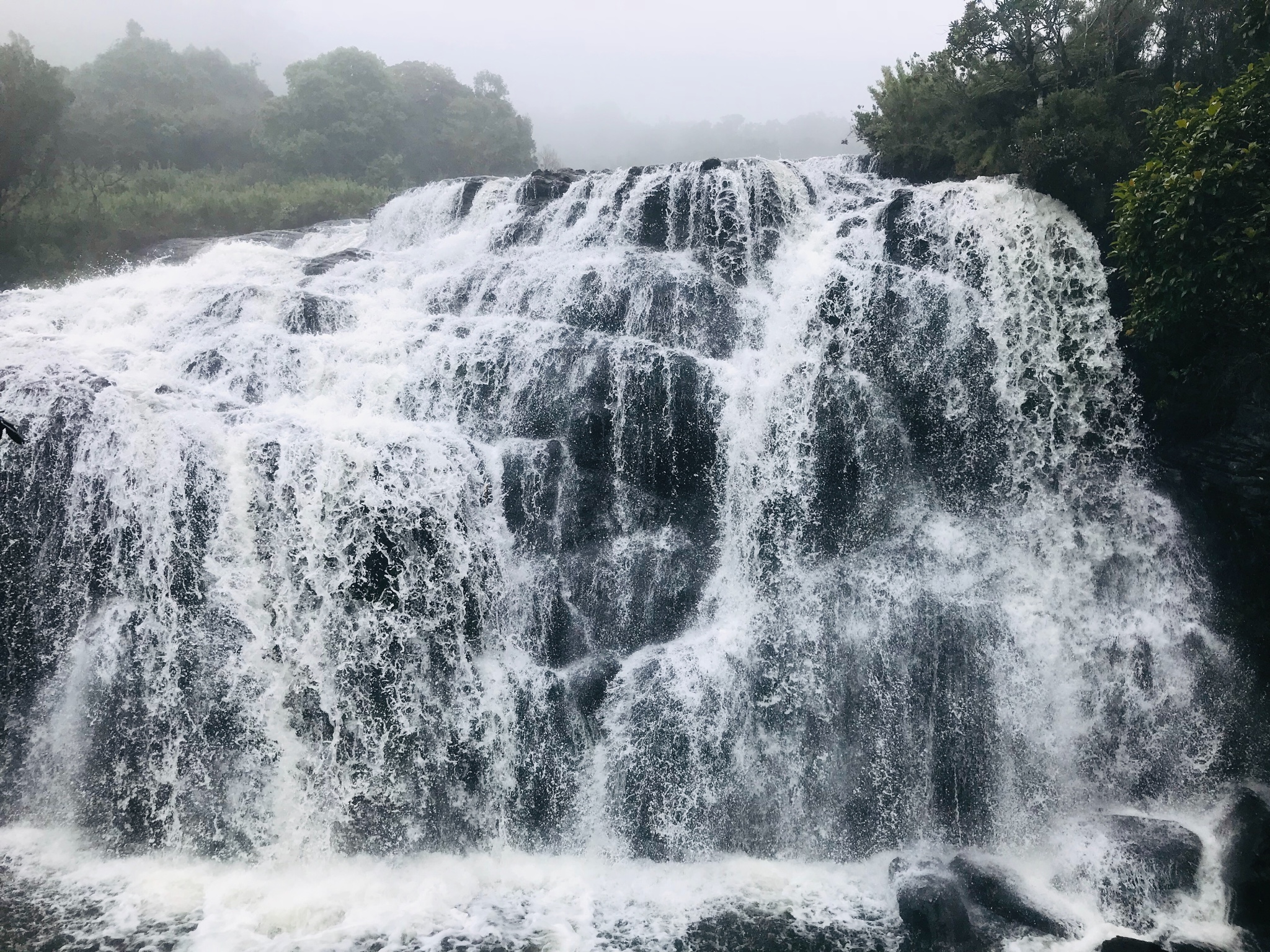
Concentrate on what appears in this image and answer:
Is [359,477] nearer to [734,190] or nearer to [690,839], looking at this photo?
[690,839]

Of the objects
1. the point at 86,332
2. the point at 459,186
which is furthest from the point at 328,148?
the point at 86,332

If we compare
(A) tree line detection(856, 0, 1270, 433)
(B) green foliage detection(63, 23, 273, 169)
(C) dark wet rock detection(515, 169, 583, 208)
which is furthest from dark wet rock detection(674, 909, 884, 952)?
(B) green foliage detection(63, 23, 273, 169)

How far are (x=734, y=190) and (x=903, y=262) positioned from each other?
3855 mm

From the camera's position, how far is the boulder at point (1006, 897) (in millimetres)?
8414

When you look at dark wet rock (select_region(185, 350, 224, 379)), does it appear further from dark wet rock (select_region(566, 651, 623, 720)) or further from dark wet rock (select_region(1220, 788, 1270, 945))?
dark wet rock (select_region(1220, 788, 1270, 945))

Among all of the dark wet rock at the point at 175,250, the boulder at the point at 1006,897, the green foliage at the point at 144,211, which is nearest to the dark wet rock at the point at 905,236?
the boulder at the point at 1006,897

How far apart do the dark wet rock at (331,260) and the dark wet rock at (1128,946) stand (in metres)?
17.0

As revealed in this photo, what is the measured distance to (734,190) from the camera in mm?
15281

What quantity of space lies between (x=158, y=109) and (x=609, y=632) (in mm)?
35348

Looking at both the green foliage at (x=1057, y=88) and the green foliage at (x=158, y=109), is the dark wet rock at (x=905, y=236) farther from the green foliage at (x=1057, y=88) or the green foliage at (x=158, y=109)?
the green foliage at (x=158, y=109)

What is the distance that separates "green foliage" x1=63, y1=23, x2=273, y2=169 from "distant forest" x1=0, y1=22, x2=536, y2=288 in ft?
0.23

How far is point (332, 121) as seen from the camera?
3441cm

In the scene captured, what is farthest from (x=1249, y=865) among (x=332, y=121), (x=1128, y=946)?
(x=332, y=121)

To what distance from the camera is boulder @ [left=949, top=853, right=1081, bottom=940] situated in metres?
8.41
